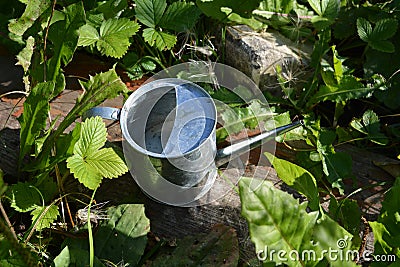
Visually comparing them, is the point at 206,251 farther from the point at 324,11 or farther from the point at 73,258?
the point at 324,11

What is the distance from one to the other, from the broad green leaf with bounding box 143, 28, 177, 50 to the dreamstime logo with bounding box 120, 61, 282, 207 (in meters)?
0.37

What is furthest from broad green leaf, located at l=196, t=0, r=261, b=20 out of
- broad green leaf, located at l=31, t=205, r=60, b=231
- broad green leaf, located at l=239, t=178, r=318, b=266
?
broad green leaf, located at l=239, t=178, r=318, b=266

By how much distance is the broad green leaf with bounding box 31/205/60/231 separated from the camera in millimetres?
1675

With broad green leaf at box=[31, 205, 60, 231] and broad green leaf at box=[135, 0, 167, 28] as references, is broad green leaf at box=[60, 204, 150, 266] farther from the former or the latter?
broad green leaf at box=[135, 0, 167, 28]

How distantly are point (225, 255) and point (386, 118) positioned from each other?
34.5 inches

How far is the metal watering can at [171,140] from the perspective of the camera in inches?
65.3

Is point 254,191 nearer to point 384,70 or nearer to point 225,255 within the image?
point 225,255

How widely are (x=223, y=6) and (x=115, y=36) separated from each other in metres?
0.40

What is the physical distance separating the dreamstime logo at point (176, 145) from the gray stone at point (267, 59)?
40 centimetres

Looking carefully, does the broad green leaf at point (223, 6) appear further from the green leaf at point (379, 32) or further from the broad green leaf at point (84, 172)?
the broad green leaf at point (84, 172)

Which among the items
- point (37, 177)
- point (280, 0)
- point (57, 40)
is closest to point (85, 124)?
point (37, 177)

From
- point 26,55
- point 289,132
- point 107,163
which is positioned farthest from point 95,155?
point 289,132

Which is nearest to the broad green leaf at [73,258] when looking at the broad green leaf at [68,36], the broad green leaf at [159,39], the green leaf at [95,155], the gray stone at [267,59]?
the green leaf at [95,155]

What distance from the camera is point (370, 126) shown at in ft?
6.63
